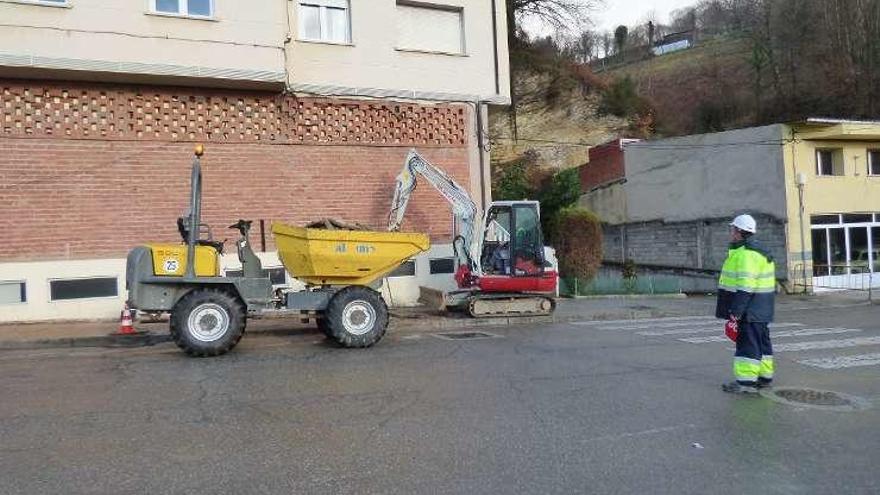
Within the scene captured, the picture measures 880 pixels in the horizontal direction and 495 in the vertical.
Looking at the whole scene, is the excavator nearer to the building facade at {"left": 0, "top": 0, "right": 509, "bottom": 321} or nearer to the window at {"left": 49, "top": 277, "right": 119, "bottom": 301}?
the building facade at {"left": 0, "top": 0, "right": 509, "bottom": 321}

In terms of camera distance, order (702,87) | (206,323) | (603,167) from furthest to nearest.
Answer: (702,87)
(603,167)
(206,323)

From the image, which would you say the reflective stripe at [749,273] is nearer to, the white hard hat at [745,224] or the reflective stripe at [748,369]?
the white hard hat at [745,224]

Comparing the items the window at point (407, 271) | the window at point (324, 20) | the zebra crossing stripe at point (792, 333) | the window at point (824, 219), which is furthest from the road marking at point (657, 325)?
the window at point (824, 219)

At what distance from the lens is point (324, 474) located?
212 inches

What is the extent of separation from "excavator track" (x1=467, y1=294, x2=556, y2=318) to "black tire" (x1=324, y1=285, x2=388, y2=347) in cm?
427

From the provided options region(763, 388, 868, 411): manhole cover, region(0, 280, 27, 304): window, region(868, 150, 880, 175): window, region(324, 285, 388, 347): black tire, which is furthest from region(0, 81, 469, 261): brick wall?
region(868, 150, 880, 175): window

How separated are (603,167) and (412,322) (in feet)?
65.9

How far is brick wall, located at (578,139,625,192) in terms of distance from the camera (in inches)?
1247

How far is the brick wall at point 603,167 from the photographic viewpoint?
104 feet

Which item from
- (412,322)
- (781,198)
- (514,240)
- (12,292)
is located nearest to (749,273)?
(412,322)

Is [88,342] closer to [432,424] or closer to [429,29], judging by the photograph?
[432,424]

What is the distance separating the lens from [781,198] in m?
24.7

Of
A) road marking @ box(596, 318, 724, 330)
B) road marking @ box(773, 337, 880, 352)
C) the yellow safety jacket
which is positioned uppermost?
the yellow safety jacket

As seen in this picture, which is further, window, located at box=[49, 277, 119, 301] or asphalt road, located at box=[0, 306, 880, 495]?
window, located at box=[49, 277, 119, 301]
